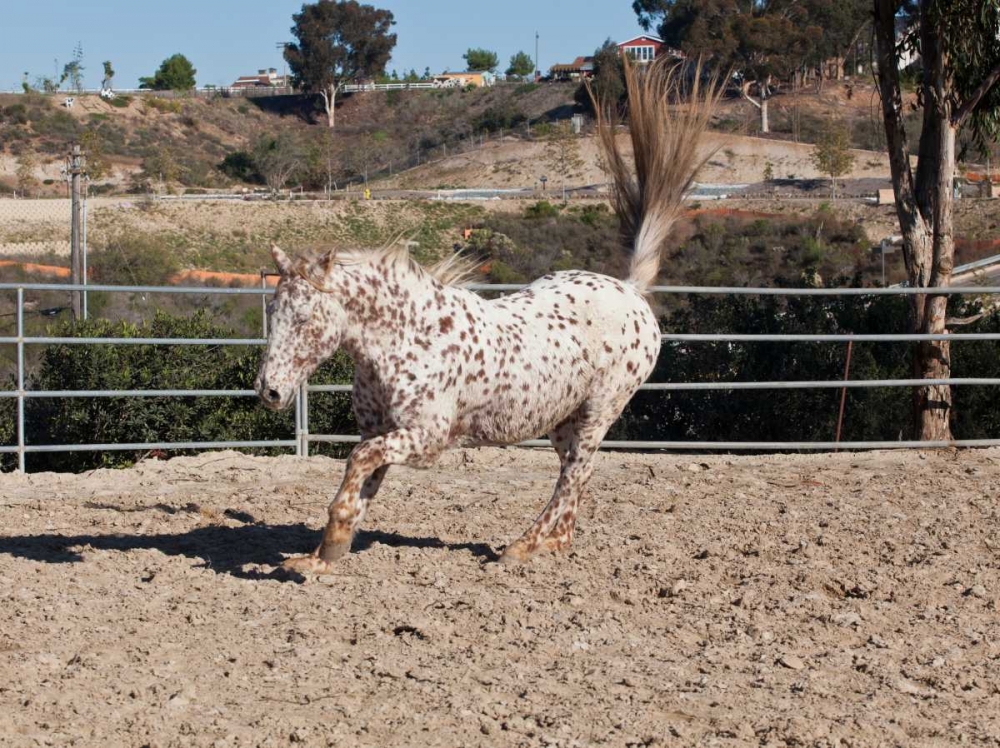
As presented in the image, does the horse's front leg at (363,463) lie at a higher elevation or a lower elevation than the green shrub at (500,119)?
lower

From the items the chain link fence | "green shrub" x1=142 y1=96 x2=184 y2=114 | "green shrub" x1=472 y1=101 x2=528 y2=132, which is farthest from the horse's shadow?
"green shrub" x1=142 y1=96 x2=184 y2=114

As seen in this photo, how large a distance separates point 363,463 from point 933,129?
641cm

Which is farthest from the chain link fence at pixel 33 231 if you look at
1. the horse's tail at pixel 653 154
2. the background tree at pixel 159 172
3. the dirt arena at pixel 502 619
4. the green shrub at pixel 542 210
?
the horse's tail at pixel 653 154

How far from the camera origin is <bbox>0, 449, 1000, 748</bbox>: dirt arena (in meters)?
3.35

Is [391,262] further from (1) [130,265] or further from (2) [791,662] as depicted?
(1) [130,265]

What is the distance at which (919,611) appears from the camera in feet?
14.9

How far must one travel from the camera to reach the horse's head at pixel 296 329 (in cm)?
428

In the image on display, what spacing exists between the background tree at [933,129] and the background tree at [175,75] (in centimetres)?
10028

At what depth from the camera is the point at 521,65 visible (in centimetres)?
12650

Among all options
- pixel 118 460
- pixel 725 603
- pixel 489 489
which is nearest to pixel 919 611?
pixel 725 603

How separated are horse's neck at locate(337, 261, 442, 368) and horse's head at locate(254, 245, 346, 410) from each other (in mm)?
68

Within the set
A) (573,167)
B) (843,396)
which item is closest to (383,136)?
(573,167)

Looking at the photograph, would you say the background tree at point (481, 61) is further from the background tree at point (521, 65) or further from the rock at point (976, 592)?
the rock at point (976, 592)

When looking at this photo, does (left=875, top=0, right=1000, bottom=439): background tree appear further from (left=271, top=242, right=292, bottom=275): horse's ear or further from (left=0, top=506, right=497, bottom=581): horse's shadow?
(left=271, top=242, right=292, bottom=275): horse's ear
